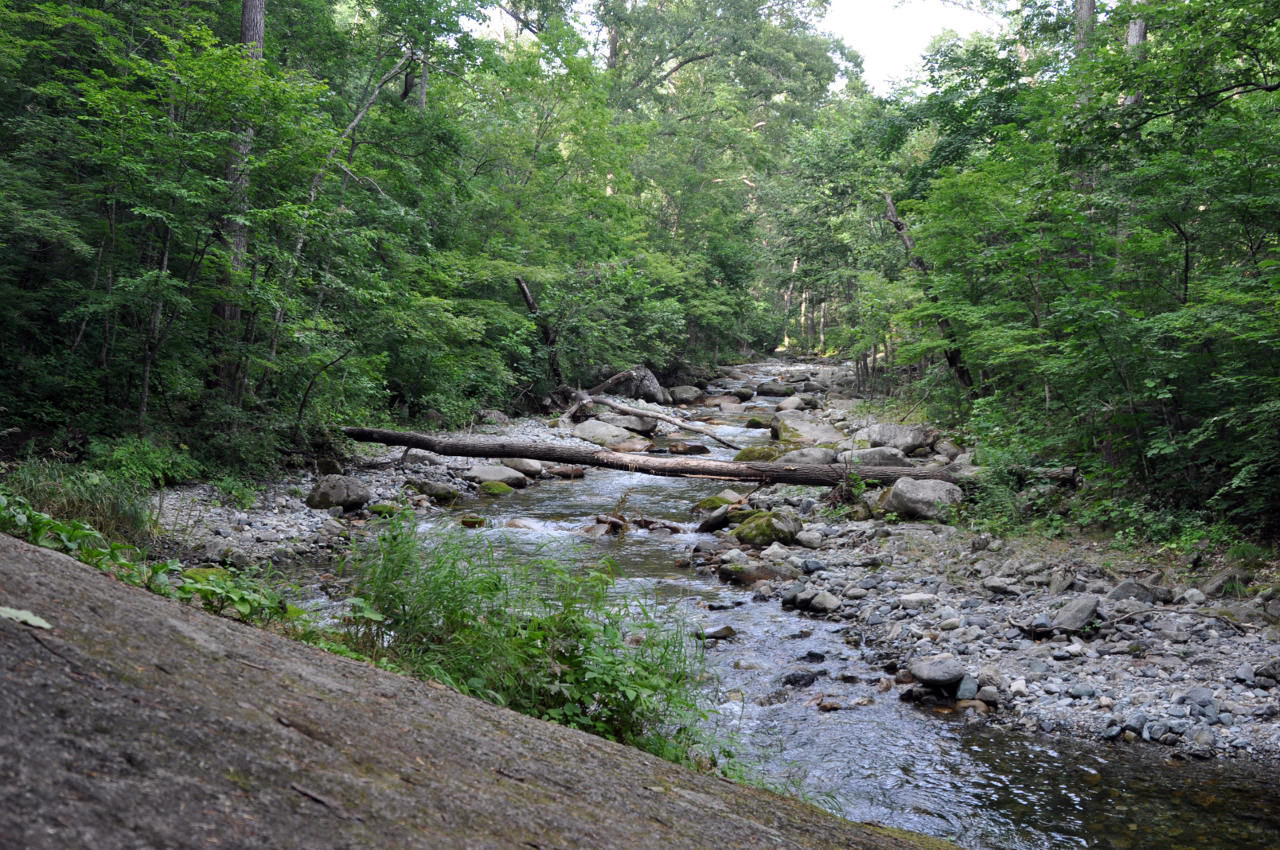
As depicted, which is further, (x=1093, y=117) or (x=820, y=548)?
(x=820, y=548)

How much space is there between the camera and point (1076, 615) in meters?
6.64

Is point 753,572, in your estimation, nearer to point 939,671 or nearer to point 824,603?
point 824,603

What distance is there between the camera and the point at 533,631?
396cm

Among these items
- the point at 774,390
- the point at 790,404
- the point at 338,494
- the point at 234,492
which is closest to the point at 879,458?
the point at 338,494

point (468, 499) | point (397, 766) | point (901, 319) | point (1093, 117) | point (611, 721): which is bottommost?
point (468, 499)

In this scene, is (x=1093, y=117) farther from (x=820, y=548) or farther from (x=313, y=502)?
(x=313, y=502)

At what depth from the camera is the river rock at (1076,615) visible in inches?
260

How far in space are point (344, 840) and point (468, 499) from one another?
11589 mm

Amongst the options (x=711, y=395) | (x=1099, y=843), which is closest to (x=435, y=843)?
(x=1099, y=843)

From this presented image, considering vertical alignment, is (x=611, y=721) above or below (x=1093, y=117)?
below

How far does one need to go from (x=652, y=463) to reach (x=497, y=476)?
454cm

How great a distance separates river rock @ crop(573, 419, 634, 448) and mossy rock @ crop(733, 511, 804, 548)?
7.19 m

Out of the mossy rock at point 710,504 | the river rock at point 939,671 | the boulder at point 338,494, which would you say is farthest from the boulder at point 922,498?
the boulder at point 338,494

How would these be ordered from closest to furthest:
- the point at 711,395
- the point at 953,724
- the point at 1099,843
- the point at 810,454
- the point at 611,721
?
1. the point at 611,721
2. the point at 1099,843
3. the point at 953,724
4. the point at 810,454
5. the point at 711,395
